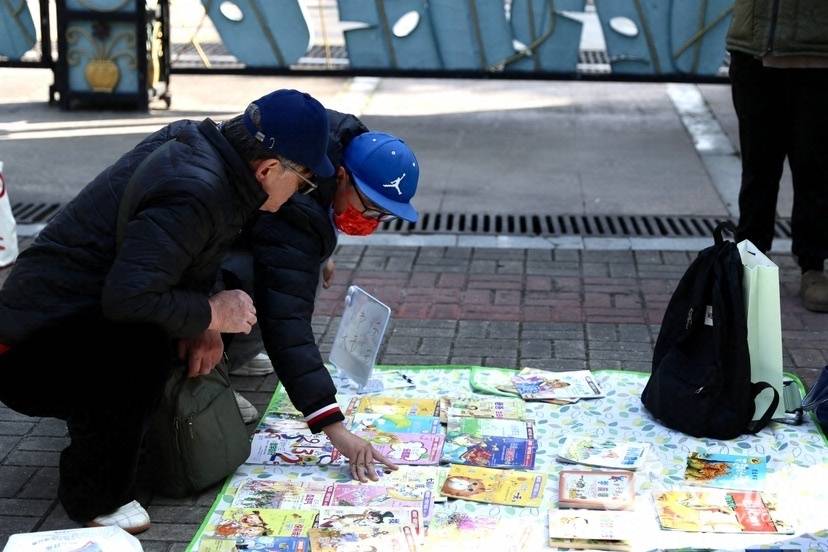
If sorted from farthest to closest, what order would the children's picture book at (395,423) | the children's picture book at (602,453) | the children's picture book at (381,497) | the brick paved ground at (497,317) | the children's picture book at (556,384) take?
the children's picture book at (556,384) < the children's picture book at (395,423) < the brick paved ground at (497,317) < the children's picture book at (602,453) < the children's picture book at (381,497)

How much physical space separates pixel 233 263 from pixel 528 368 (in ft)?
4.31

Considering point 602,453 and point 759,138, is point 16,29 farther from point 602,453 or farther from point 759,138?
point 602,453

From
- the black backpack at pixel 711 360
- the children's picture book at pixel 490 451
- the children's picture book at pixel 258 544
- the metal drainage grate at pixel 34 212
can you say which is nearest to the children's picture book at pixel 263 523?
the children's picture book at pixel 258 544

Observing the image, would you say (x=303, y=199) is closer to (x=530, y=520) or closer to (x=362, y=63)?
(x=530, y=520)

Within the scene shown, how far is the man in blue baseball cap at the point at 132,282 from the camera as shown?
3.10 metres

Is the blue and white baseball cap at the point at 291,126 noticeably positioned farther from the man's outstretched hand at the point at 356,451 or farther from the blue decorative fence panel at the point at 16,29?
the blue decorative fence panel at the point at 16,29

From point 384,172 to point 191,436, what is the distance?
95cm

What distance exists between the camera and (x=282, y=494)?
363 centimetres

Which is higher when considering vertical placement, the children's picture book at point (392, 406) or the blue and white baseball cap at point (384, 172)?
the blue and white baseball cap at point (384, 172)

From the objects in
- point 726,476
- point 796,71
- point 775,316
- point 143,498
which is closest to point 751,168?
point 796,71

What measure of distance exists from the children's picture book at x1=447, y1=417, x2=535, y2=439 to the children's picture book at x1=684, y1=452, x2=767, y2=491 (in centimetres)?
53

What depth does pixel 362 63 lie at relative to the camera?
8422 mm

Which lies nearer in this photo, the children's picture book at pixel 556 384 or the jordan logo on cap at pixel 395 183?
the jordan logo on cap at pixel 395 183

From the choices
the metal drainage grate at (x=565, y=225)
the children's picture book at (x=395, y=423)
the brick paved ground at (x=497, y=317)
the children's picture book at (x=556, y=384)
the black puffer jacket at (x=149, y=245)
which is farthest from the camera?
the metal drainage grate at (x=565, y=225)
